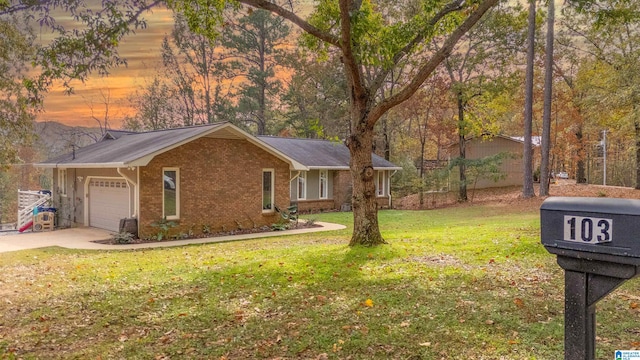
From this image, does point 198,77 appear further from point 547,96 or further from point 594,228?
point 594,228

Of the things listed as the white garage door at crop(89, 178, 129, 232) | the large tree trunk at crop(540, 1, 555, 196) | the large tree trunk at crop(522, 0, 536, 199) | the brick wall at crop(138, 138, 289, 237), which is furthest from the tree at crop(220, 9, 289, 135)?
the large tree trunk at crop(540, 1, 555, 196)

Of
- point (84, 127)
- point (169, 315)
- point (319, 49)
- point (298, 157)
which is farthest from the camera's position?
point (84, 127)

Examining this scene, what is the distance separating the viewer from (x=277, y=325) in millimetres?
4730

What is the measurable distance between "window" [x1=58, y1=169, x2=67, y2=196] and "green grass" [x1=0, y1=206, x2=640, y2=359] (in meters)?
12.0

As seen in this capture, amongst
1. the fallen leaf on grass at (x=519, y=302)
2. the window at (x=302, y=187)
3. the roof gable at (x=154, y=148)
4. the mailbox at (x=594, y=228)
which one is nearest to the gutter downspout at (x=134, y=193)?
the roof gable at (x=154, y=148)

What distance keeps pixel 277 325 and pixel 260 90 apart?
31.0 meters

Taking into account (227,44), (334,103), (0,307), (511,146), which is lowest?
(0,307)

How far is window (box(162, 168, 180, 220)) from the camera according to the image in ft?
48.0

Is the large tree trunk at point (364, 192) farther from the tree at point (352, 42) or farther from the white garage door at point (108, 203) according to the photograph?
the white garage door at point (108, 203)

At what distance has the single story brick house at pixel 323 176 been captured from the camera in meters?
23.4

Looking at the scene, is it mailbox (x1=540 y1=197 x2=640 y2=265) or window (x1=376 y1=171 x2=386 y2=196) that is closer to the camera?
mailbox (x1=540 y1=197 x2=640 y2=265)

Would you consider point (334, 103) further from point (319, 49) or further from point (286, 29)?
Answer: point (319, 49)

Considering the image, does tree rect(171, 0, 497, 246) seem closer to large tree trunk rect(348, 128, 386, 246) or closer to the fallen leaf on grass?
large tree trunk rect(348, 128, 386, 246)

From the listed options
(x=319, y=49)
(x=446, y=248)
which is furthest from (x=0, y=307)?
(x=319, y=49)
